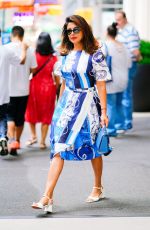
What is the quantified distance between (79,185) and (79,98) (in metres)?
1.53

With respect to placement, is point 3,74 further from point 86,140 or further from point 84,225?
point 84,225

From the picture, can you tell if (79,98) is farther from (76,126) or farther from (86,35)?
(86,35)

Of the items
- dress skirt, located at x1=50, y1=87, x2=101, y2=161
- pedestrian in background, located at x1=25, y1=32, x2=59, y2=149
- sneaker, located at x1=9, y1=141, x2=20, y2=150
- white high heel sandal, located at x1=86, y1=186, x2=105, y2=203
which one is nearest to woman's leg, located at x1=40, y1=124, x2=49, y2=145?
pedestrian in background, located at x1=25, y1=32, x2=59, y2=149

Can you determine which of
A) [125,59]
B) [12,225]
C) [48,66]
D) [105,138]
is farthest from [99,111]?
[125,59]

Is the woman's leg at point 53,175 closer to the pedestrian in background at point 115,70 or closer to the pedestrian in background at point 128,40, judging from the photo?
the pedestrian in background at point 115,70

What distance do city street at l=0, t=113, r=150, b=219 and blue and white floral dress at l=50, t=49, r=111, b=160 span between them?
544 mm

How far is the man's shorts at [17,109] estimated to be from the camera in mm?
11398

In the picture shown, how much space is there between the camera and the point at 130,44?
13.8 metres

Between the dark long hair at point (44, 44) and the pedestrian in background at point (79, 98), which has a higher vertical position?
the dark long hair at point (44, 44)

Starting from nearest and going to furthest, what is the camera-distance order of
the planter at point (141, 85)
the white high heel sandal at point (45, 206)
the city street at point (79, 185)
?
the white high heel sandal at point (45, 206) < the city street at point (79, 185) < the planter at point (141, 85)

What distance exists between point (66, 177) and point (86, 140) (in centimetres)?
185

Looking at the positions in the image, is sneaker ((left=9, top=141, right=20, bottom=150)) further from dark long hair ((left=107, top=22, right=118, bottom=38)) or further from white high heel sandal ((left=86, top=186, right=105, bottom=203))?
white high heel sandal ((left=86, top=186, right=105, bottom=203))

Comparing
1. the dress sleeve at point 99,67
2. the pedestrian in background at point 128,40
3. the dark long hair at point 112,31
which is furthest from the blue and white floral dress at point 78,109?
the pedestrian in background at point 128,40

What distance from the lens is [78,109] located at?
7.52 m
